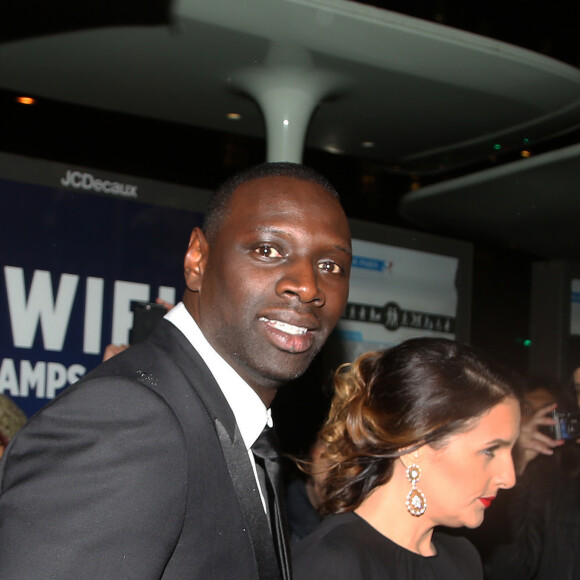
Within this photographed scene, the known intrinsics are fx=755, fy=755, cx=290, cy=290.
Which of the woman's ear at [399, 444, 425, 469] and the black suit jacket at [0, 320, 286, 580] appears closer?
the black suit jacket at [0, 320, 286, 580]

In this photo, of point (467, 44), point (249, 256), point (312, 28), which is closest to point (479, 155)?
point (467, 44)

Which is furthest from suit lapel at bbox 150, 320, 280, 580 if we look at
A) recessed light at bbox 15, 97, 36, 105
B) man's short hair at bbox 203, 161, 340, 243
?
recessed light at bbox 15, 97, 36, 105

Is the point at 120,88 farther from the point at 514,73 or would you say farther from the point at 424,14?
the point at 514,73

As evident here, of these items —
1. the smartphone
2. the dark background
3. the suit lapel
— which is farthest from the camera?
the dark background

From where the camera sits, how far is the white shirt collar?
5.06 ft

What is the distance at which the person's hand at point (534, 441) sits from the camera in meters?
3.38

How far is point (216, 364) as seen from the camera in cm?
154

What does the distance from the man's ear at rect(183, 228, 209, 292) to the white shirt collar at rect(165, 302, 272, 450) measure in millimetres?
97

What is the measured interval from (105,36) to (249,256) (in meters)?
1.89

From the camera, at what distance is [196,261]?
5.52ft

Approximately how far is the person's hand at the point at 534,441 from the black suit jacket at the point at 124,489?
2.32 meters

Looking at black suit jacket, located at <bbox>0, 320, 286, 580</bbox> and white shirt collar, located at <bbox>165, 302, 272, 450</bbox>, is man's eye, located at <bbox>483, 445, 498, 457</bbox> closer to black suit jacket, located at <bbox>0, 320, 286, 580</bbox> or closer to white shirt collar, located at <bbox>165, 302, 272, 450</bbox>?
white shirt collar, located at <bbox>165, 302, 272, 450</bbox>

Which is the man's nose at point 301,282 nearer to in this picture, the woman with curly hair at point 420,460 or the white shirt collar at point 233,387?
the white shirt collar at point 233,387

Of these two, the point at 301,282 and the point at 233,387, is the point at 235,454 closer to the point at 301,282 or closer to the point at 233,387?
the point at 233,387
